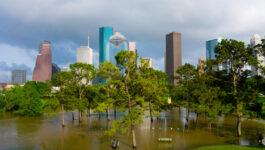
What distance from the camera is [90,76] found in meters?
47.2

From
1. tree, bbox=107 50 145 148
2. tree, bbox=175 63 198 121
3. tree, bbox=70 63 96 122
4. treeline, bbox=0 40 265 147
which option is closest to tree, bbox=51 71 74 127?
treeline, bbox=0 40 265 147

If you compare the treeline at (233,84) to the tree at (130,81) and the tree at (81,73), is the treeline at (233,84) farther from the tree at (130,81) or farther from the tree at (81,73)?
the tree at (81,73)

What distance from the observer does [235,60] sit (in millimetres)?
33219

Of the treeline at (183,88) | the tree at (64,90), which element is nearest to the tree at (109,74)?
the treeline at (183,88)

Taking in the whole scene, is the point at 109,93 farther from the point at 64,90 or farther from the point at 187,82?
the point at 187,82

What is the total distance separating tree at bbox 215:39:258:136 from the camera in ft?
104

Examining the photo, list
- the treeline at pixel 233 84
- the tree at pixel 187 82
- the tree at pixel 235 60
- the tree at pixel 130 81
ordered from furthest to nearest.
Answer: the tree at pixel 187 82 → the tree at pixel 235 60 → the treeline at pixel 233 84 → the tree at pixel 130 81

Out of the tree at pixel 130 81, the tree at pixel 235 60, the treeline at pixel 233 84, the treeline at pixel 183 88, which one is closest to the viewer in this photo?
the tree at pixel 130 81

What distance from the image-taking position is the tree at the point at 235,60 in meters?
31.8

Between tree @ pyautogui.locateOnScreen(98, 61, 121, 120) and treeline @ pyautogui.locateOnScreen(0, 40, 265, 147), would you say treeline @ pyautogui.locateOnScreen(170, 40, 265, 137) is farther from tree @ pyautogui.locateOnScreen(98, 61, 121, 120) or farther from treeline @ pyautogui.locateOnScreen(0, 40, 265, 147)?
tree @ pyautogui.locateOnScreen(98, 61, 121, 120)

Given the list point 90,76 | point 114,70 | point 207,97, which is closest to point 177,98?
→ point 207,97

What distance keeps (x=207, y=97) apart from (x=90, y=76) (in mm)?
26803

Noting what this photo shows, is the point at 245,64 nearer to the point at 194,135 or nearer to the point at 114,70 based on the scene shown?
the point at 194,135

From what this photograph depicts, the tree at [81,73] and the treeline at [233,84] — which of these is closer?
the treeline at [233,84]
